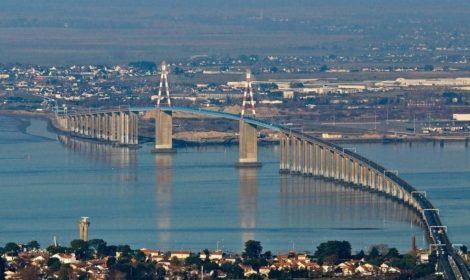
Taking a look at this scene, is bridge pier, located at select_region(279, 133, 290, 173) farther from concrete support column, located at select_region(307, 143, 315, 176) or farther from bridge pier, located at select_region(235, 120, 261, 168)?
bridge pier, located at select_region(235, 120, 261, 168)

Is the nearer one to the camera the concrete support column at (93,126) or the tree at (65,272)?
the tree at (65,272)

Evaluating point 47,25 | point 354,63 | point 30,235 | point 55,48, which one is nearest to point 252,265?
point 30,235

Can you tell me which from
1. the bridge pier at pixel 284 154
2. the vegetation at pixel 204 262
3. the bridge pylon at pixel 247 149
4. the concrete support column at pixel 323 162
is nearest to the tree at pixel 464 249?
the vegetation at pixel 204 262

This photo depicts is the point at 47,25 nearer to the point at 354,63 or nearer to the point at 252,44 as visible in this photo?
the point at 252,44

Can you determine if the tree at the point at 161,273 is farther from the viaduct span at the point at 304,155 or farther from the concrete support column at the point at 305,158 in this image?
the concrete support column at the point at 305,158

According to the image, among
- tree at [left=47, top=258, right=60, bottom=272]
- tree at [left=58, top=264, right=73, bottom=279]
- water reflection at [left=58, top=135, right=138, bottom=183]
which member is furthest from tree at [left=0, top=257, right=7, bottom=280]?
water reflection at [left=58, top=135, right=138, bottom=183]
